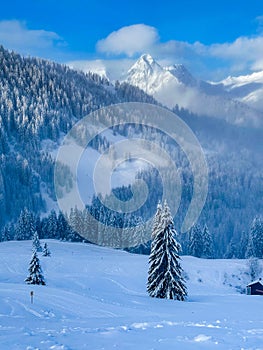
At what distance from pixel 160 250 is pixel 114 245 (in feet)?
229

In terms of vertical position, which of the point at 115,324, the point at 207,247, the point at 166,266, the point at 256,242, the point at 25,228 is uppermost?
the point at 25,228

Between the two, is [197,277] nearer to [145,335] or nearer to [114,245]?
[114,245]

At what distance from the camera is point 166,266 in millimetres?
39531

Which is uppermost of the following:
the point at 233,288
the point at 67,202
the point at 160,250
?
the point at 67,202

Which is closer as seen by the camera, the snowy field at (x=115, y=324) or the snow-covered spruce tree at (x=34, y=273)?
the snowy field at (x=115, y=324)

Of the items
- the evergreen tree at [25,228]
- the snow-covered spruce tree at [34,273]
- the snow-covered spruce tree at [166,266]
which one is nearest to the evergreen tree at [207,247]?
the evergreen tree at [25,228]

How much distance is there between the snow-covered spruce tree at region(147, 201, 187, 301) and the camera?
38.8m

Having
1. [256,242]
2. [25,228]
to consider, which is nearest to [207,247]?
[256,242]

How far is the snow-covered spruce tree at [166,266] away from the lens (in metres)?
38.8

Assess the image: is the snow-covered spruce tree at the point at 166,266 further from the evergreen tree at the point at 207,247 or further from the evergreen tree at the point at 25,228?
the evergreen tree at the point at 207,247

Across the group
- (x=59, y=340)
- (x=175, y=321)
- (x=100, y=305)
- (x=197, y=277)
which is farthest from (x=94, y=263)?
(x=59, y=340)

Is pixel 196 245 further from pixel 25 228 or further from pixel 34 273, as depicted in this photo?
pixel 34 273

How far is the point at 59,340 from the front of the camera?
14750mm

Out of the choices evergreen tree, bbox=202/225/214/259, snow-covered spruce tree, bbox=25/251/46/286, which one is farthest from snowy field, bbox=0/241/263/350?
evergreen tree, bbox=202/225/214/259
